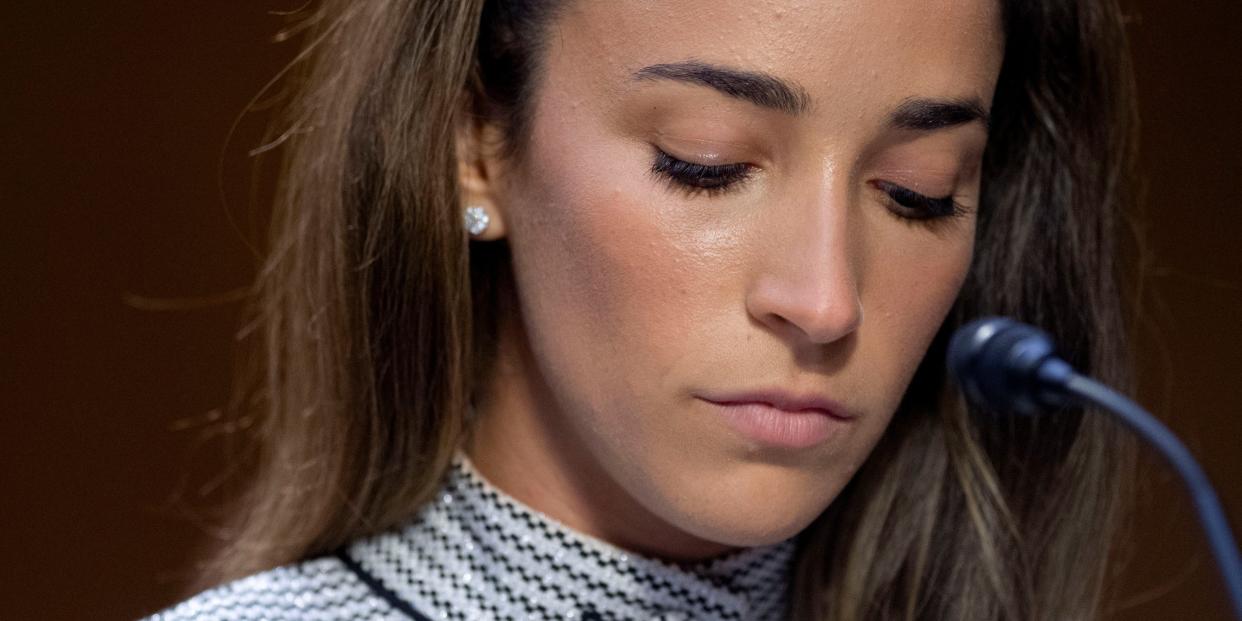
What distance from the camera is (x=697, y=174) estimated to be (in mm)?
1229

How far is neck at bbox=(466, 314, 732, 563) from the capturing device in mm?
1379

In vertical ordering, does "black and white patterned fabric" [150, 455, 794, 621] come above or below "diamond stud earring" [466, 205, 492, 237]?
below

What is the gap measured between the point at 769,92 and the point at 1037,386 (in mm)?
405

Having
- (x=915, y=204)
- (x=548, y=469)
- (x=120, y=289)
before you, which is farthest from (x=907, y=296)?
(x=120, y=289)

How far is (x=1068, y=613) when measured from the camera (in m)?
1.53

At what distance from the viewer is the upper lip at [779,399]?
47.8 inches

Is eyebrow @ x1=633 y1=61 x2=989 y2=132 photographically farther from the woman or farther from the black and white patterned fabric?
the black and white patterned fabric

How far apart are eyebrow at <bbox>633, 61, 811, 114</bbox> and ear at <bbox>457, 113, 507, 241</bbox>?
22 cm

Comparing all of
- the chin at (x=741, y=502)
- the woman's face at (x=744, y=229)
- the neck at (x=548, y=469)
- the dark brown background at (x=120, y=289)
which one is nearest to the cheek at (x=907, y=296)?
the woman's face at (x=744, y=229)

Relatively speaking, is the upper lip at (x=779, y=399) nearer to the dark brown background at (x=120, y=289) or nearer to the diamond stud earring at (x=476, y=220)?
the diamond stud earring at (x=476, y=220)

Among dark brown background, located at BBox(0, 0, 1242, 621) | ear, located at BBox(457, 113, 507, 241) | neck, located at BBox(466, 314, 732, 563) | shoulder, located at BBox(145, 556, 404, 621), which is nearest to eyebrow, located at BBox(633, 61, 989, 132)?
ear, located at BBox(457, 113, 507, 241)

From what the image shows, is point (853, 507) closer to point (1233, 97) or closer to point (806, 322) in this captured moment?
point (806, 322)

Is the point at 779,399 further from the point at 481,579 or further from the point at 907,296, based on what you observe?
Answer: the point at 481,579

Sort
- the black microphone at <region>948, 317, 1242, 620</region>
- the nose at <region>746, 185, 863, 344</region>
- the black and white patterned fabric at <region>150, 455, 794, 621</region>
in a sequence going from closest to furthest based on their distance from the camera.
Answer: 1. the black microphone at <region>948, 317, 1242, 620</region>
2. the nose at <region>746, 185, 863, 344</region>
3. the black and white patterned fabric at <region>150, 455, 794, 621</region>
